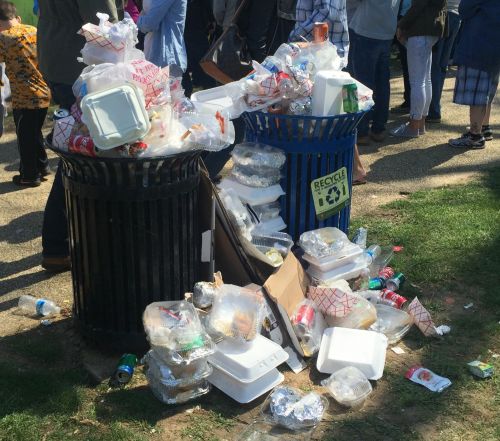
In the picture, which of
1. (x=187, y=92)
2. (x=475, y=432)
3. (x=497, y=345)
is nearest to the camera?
(x=475, y=432)

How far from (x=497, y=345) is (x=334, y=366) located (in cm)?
87

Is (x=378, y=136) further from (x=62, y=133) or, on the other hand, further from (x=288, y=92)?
(x=62, y=133)

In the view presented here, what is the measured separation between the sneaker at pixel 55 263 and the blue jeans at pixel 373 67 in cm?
353

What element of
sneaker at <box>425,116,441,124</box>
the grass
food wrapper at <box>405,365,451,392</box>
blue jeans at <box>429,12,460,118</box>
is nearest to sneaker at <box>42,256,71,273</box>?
the grass

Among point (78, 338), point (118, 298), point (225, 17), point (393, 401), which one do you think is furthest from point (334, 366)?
point (225, 17)

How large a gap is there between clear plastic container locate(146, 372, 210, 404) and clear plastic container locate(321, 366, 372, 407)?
0.54m

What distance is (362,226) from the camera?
5.05m

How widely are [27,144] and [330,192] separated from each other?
2.81 metres

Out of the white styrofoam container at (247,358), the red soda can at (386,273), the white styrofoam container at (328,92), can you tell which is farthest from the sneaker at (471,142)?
the white styrofoam container at (247,358)

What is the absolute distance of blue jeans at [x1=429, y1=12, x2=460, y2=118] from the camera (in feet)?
24.8

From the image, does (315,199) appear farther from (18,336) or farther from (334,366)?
(18,336)

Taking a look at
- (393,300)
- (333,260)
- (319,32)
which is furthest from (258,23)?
(393,300)

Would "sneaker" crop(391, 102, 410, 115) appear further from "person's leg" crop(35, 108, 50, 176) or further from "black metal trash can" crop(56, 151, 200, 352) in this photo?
"black metal trash can" crop(56, 151, 200, 352)

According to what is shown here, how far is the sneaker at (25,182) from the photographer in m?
5.98
